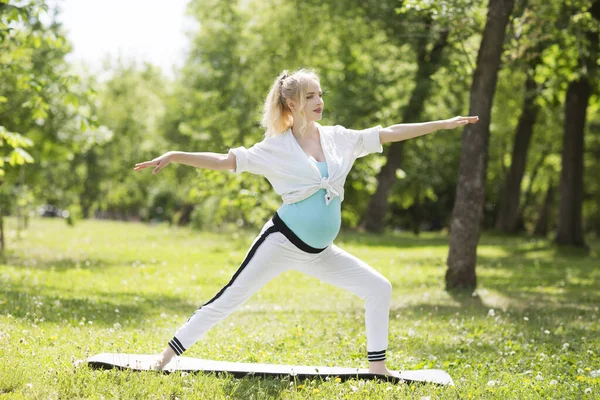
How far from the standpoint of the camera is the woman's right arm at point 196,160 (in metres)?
5.60

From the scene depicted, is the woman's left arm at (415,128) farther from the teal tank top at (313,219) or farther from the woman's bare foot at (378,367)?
the woman's bare foot at (378,367)

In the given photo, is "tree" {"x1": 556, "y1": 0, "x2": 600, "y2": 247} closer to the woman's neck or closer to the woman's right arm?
the woman's neck

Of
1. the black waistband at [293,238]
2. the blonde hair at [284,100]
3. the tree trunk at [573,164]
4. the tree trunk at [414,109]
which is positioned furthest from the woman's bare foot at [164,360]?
the tree trunk at [414,109]

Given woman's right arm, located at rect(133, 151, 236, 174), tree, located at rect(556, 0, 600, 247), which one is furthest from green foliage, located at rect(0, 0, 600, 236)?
woman's right arm, located at rect(133, 151, 236, 174)

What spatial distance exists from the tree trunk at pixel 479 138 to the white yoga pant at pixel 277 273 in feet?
21.4

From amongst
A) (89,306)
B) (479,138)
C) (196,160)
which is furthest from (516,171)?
(196,160)

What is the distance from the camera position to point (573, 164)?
2205 cm

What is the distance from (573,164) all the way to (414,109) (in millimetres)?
6282

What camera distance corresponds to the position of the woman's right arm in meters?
5.60

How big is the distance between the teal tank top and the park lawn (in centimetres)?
119

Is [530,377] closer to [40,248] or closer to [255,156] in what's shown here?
[255,156]

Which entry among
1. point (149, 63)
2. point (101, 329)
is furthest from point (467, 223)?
point (149, 63)

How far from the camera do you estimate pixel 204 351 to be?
748cm

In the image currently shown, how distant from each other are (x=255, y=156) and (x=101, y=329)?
3348mm
